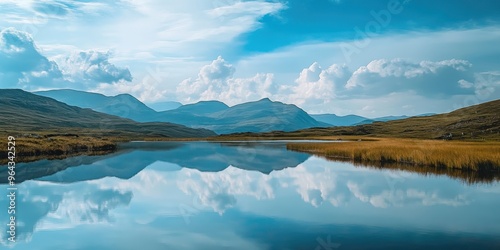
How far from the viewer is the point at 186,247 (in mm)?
13477

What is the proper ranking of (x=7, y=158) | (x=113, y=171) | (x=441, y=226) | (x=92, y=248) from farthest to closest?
(x=7, y=158), (x=113, y=171), (x=441, y=226), (x=92, y=248)

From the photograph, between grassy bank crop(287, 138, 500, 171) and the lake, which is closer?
the lake

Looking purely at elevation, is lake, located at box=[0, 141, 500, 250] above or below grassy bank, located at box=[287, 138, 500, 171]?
below

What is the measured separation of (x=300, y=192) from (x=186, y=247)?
44.2 ft

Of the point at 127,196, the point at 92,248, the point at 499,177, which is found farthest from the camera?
the point at 499,177

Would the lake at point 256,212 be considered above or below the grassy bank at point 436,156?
below

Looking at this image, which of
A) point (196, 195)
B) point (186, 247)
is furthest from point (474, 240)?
point (196, 195)

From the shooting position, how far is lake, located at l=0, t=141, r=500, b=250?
557 inches

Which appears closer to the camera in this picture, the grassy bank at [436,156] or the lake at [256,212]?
the lake at [256,212]

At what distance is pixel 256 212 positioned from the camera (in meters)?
19.3

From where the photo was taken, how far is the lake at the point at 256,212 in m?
14.2

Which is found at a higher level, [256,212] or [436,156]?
[436,156]

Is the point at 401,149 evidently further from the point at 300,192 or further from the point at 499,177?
the point at 300,192

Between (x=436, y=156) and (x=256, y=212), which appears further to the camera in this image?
(x=436, y=156)
